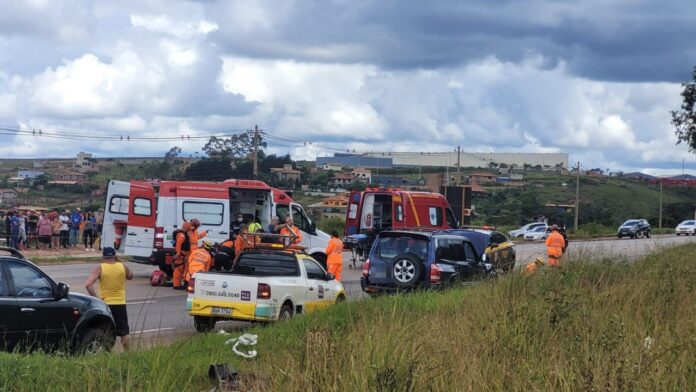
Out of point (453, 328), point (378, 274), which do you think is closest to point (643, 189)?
point (378, 274)

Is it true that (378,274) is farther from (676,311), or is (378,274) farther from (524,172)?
(524,172)

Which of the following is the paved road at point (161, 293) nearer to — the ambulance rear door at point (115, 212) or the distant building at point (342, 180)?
the ambulance rear door at point (115, 212)

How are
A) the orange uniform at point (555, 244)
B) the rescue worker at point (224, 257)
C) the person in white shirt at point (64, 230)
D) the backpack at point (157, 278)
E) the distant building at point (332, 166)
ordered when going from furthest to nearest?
the distant building at point (332, 166) < the person in white shirt at point (64, 230) < the backpack at point (157, 278) < the orange uniform at point (555, 244) < the rescue worker at point (224, 257)

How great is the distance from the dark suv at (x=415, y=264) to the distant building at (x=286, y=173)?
5620 centimetres

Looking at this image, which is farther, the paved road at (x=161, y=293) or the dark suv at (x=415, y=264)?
the dark suv at (x=415, y=264)

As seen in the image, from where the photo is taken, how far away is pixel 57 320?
1043 cm

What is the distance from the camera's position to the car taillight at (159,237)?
23000 millimetres

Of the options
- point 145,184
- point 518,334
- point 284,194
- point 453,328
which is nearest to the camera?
point 518,334

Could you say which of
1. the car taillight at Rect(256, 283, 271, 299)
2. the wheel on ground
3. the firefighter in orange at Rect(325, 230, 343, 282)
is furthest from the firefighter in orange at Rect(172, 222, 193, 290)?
the car taillight at Rect(256, 283, 271, 299)

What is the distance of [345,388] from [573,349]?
7.80 feet

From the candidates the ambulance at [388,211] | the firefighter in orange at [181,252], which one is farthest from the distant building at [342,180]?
the firefighter in orange at [181,252]

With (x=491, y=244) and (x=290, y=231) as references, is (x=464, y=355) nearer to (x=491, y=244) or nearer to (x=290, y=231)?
(x=290, y=231)

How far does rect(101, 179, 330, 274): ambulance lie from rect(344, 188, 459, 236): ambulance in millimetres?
5400

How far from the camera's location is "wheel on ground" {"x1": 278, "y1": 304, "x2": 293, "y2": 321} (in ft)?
45.2
